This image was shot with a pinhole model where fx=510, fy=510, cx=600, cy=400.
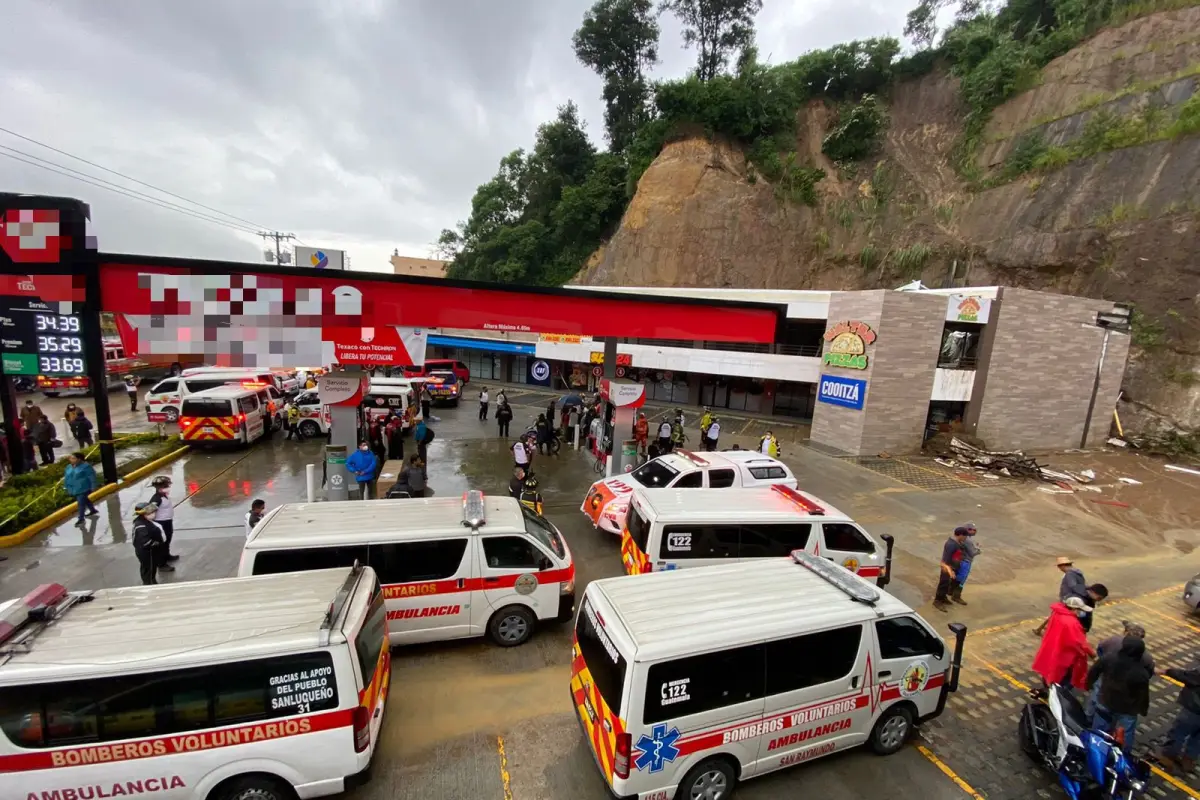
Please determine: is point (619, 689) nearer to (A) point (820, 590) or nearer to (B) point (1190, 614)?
(A) point (820, 590)

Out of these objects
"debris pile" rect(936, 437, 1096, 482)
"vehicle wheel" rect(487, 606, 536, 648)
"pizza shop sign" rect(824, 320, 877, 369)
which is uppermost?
"pizza shop sign" rect(824, 320, 877, 369)

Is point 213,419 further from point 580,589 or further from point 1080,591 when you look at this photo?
point 1080,591

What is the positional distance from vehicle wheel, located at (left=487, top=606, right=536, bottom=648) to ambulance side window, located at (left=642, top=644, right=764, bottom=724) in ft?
10.9

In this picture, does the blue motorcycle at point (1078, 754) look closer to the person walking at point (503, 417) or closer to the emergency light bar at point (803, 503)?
the emergency light bar at point (803, 503)

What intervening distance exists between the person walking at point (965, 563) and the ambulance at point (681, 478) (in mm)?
3831

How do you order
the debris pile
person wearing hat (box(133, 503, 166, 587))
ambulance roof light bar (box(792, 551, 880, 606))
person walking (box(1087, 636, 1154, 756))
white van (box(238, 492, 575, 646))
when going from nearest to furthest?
person walking (box(1087, 636, 1154, 756)) → ambulance roof light bar (box(792, 551, 880, 606)) → white van (box(238, 492, 575, 646)) → person wearing hat (box(133, 503, 166, 587)) → the debris pile

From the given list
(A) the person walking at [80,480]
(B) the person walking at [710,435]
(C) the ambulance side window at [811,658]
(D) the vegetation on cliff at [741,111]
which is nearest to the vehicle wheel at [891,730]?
(C) the ambulance side window at [811,658]

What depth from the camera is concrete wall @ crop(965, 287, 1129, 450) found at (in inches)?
776

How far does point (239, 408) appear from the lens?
659 inches

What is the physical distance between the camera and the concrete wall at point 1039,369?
19719mm

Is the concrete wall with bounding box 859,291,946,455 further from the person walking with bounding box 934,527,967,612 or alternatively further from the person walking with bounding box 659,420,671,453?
the person walking with bounding box 934,527,967,612

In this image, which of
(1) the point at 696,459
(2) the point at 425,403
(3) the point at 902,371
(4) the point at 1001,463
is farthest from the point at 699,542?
(2) the point at 425,403

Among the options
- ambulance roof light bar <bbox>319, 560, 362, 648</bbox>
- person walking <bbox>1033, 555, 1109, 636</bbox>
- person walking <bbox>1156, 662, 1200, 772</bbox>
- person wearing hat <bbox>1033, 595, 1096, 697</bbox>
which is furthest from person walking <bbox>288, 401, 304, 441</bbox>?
person walking <bbox>1156, 662, 1200, 772</bbox>

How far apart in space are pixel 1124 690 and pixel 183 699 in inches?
347
